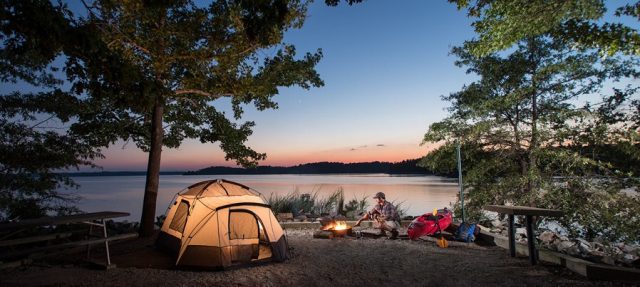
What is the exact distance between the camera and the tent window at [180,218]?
7755mm

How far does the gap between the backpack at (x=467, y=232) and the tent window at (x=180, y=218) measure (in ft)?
22.8

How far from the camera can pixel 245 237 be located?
771 centimetres

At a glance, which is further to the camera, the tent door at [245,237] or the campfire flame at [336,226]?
the campfire flame at [336,226]

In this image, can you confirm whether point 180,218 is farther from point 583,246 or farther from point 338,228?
point 583,246

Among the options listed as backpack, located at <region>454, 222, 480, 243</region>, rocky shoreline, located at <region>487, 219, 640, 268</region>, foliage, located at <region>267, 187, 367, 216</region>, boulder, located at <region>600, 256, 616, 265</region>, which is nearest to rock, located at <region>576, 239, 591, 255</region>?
rocky shoreline, located at <region>487, 219, 640, 268</region>

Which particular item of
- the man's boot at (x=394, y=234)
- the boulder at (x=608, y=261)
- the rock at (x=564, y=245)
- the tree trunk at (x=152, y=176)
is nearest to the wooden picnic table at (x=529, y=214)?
the boulder at (x=608, y=261)

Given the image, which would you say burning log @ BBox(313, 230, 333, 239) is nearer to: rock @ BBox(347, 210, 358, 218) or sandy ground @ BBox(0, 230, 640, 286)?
sandy ground @ BBox(0, 230, 640, 286)

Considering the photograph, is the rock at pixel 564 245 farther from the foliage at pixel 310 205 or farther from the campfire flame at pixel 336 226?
the foliage at pixel 310 205

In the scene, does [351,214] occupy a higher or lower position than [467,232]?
lower

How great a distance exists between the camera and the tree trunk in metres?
9.78

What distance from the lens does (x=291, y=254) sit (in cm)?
807

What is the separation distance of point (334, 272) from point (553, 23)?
6.42 meters

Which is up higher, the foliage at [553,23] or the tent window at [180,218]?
the foliage at [553,23]

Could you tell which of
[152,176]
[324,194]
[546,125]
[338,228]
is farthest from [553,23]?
[324,194]
